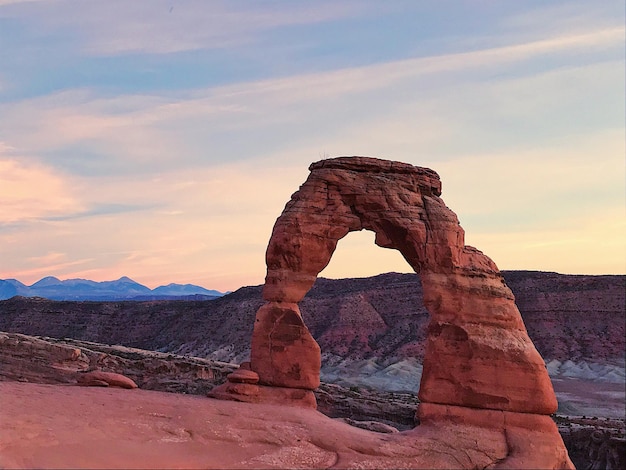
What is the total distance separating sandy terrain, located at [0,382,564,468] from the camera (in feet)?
45.6

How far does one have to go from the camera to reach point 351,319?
86812mm

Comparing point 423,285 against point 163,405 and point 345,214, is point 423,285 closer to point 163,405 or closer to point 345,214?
point 345,214

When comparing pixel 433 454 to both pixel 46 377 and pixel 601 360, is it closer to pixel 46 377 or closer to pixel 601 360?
pixel 46 377

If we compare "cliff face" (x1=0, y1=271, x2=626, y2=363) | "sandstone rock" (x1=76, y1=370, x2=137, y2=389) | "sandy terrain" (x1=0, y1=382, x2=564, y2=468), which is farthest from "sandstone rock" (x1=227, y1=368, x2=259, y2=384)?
"cliff face" (x1=0, y1=271, x2=626, y2=363)

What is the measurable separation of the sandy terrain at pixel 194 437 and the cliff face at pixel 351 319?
194 feet

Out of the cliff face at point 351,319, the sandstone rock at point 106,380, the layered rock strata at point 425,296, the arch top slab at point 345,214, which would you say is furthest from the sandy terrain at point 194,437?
the cliff face at point 351,319

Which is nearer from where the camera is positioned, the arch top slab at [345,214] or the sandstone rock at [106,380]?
the arch top slab at [345,214]

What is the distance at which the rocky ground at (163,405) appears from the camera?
14.9 metres

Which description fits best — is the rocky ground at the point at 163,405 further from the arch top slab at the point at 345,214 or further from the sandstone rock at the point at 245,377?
the arch top slab at the point at 345,214

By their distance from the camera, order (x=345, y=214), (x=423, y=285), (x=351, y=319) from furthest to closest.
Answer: (x=351, y=319) < (x=345, y=214) < (x=423, y=285)

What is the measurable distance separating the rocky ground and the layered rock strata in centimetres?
254

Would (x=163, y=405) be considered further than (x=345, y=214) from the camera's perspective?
No

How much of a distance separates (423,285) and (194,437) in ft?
26.9

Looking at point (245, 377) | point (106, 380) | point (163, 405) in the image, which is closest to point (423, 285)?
point (245, 377)
